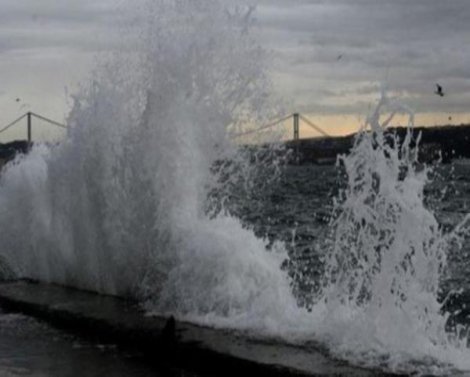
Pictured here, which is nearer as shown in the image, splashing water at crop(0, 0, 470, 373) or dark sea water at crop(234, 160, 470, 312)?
splashing water at crop(0, 0, 470, 373)

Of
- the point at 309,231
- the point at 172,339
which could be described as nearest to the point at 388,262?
the point at 172,339

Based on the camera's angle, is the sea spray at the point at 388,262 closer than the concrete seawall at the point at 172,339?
No

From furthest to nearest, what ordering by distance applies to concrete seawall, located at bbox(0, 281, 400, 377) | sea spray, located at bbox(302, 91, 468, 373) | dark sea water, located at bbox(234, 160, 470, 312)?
1. dark sea water, located at bbox(234, 160, 470, 312)
2. sea spray, located at bbox(302, 91, 468, 373)
3. concrete seawall, located at bbox(0, 281, 400, 377)

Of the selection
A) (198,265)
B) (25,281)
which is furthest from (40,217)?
(198,265)

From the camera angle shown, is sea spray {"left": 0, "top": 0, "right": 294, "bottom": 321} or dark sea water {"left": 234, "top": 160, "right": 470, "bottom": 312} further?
dark sea water {"left": 234, "top": 160, "right": 470, "bottom": 312}

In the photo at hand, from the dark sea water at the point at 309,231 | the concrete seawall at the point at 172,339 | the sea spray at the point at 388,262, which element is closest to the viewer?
the concrete seawall at the point at 172,339

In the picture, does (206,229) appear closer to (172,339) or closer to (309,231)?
(172,339)

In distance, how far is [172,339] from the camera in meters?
6.26

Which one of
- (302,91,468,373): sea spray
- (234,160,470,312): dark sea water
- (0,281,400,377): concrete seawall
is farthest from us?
(234,160,470,312): dark sea water

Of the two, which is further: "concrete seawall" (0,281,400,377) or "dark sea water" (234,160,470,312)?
"dark sea water" (234,160,470,312)

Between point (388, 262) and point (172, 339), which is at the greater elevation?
point (388, 262)

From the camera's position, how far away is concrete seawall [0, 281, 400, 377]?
5.46 metres

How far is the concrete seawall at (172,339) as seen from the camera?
5.46 metres

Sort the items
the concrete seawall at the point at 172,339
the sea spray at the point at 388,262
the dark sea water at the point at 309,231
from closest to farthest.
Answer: the concrete seawall at the point at 172,339, the sea spray at the point at 388,262, the dark sea water at the point at 309,231
